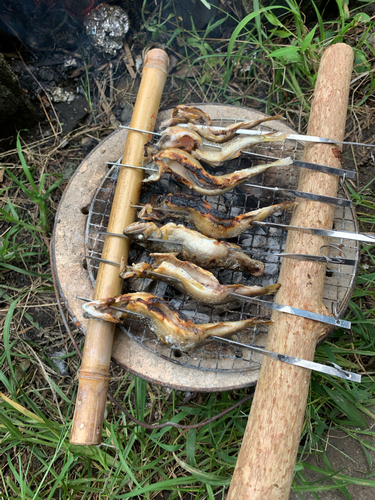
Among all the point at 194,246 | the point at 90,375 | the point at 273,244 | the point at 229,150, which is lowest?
the point at 90,375

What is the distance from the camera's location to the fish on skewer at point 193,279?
243 cm

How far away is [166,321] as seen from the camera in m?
2.33

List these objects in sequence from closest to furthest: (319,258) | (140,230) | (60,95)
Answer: (319,258) → (140,230) → (60,95)

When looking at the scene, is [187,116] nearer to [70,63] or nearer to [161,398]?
[70,63]

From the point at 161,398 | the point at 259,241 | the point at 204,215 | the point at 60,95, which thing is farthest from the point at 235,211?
the point at 60,95

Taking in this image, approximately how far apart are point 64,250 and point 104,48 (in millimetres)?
2870

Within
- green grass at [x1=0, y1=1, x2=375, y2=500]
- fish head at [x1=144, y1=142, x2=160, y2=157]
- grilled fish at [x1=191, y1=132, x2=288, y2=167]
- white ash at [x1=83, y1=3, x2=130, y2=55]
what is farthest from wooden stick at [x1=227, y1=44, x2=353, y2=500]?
white ash at [x1=83, y1=3, x2=130, y2=55]

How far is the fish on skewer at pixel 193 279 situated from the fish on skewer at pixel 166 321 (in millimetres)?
172

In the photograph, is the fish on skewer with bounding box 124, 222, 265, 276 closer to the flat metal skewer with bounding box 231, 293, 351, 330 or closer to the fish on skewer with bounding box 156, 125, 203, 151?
the flat metal skewer with bounding box 231, 293, 351, 330

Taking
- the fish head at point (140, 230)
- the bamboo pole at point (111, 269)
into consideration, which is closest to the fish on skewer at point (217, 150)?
the bamboo pole at point (111, 269)

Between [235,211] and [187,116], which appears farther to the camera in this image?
[235,211]

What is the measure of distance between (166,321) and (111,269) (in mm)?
624

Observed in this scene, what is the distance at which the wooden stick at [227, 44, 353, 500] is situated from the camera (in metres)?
1.99

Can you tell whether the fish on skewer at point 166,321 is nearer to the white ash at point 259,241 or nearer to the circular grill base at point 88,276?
the circular grill base at point 88,276
